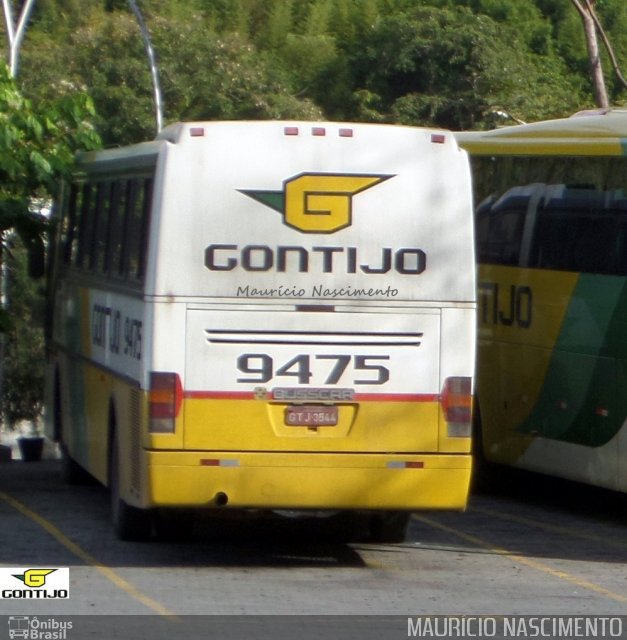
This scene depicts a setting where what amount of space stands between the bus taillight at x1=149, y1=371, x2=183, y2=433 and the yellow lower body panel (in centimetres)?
19

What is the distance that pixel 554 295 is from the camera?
13969 millimetres

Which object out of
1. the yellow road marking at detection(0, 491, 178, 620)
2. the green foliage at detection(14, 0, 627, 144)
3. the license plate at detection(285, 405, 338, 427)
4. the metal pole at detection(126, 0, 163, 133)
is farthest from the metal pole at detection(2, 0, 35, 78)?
the green foliage at detection(14, 0, 627, 144)

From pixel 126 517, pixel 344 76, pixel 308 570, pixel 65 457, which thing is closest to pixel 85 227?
pixel 65 457

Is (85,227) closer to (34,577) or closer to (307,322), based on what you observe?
(307,322)

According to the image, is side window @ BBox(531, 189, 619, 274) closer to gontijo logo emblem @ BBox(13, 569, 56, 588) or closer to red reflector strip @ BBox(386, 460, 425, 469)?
red reflector strip @ BBox(386, 460, 425, 469)

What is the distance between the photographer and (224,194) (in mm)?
10367

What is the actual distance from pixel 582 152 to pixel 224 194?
4.50 meters

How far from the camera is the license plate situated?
10.4 metres

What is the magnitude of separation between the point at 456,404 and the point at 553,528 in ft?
11.0

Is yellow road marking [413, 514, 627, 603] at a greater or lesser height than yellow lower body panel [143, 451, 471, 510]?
lesser

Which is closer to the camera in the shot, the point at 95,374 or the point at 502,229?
the point at 95,374

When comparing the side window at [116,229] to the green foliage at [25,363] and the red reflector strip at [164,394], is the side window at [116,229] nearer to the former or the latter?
the red reflector strip at [164,394]

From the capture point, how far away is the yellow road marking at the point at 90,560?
30.1 feet

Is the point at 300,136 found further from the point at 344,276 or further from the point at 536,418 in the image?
the point at 536,418
